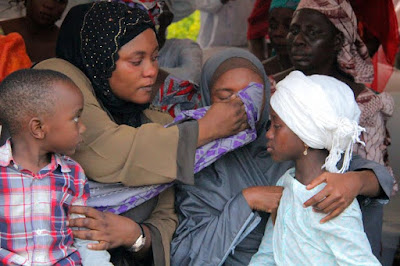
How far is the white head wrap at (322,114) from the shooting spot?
2.46 m

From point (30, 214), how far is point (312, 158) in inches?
46.4

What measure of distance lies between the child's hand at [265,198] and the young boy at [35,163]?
84cm

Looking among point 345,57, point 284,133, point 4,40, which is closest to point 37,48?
point 4,40

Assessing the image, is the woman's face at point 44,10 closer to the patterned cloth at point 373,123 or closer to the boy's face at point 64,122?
the patterned cloth at point 373,123

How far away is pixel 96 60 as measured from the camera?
274cm

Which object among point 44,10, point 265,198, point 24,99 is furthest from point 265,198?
point 44,10

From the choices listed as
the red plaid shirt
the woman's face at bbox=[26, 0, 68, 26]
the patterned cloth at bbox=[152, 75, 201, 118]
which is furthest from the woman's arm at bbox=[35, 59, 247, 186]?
the woman's face at bbox=[26, 0, 68, 26]

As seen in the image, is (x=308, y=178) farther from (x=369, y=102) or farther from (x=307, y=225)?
(x=369, y=102)

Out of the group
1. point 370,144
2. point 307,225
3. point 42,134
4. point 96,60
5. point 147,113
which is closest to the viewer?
point 42,134

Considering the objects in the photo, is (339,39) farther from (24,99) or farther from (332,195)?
(24,99)

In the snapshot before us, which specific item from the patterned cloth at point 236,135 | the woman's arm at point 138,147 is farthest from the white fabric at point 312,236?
the woman's arm at point 138,147

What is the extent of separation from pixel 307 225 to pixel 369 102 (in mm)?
1566

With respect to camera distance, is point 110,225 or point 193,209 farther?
point 193,209

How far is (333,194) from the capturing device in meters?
2.44
